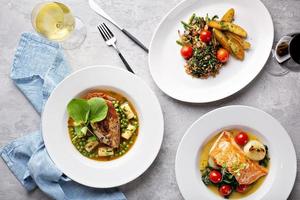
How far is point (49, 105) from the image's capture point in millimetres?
3951

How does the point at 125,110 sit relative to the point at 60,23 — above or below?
below

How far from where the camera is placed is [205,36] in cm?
403

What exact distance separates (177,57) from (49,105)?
3.77 feet

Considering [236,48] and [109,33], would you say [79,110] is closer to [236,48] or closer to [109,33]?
[109,33]

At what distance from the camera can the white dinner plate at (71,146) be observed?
3949mm

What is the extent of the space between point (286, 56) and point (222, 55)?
1.68ft

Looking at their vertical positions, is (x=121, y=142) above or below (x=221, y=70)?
below

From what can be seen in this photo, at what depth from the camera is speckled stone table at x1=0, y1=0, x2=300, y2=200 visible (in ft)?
13.4

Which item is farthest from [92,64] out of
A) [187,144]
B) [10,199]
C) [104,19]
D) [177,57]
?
[10,199]

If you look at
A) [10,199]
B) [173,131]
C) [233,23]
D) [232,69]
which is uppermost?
[233,23]

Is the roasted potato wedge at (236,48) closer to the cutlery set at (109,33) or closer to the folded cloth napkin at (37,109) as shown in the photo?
the cutlery set at (109,33)

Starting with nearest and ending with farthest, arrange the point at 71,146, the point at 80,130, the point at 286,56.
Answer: the point at 286,56 → the point at 80,130 → the point at 71,146

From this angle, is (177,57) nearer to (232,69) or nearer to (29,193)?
(232,69)

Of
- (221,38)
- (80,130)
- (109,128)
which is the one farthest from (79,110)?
(221,38)
